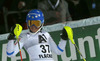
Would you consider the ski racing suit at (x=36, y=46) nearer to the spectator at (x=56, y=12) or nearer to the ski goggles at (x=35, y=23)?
the ski goggles at (x=35, y=23)

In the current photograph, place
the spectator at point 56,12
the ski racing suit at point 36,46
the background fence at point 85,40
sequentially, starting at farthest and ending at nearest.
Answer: the spectator at point 56,12
the background fence at point 85,40
the ski racing suit at point 36,46

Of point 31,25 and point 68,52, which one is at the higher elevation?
point 31,25

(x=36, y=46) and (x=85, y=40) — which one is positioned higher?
(x=85, y=40)

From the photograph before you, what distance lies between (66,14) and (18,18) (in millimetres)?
2113

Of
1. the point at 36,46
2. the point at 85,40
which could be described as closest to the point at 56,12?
the point at 85,40

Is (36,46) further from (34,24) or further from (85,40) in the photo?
(85,40)

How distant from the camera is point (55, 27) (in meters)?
5.44

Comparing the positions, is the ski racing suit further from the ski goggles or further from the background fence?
the background fence

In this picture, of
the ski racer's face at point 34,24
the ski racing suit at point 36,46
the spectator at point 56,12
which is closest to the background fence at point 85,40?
the spectator at point 56,12

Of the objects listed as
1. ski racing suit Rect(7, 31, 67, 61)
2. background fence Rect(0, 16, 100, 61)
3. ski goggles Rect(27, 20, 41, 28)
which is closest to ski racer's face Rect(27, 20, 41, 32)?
ski goggles Rect(27, 20, 41, 28)

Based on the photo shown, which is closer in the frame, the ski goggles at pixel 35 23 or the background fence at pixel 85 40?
the ski goggles at pixel 35 23

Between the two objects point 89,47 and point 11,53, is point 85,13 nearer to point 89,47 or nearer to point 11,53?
point 89,47

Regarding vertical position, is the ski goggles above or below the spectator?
below

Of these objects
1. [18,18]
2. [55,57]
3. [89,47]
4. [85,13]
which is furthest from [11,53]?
[18,18]
